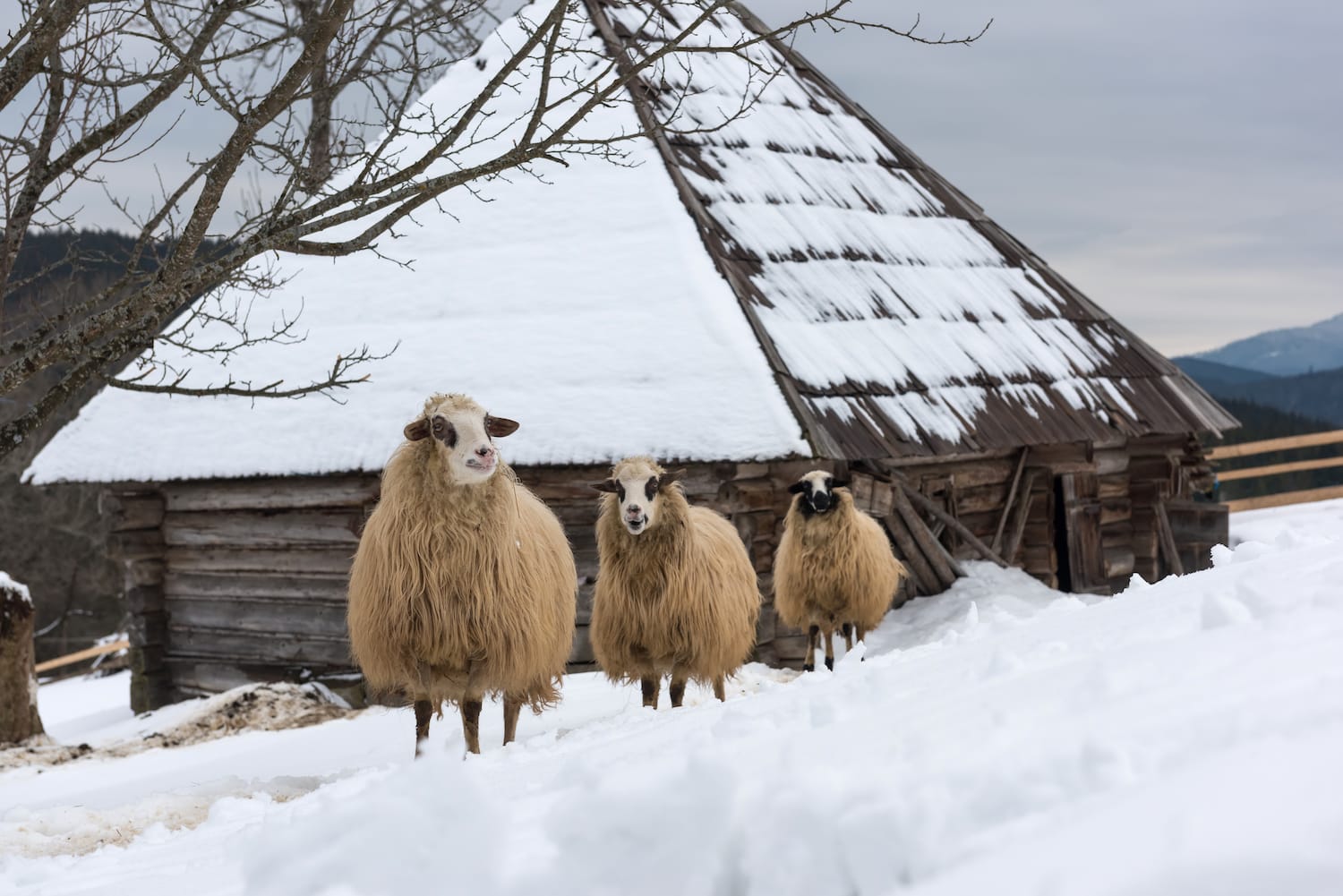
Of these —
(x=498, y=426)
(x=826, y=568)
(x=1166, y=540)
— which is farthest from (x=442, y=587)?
(x=1166, y=540)

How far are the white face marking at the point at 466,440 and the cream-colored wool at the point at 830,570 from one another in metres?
3.45

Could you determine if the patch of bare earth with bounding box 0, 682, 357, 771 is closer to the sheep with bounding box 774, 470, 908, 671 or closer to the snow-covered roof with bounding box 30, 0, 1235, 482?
the snow-covered roof with bounding box 30, 0, 1235, 482

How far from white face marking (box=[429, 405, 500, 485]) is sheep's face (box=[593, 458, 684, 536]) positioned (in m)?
1.05

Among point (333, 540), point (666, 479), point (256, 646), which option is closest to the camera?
point (666, 479)

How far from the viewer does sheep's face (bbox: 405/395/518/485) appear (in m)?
5.24

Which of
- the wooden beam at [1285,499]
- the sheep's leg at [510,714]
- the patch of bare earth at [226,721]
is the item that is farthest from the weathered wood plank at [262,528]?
the wooden beam at [1285,499]

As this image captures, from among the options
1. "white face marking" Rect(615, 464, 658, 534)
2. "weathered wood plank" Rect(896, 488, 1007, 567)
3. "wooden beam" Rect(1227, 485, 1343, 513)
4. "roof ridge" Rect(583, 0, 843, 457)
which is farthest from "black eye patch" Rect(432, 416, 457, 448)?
"wooden beam" Rect(1227, 485, 1343, 513)

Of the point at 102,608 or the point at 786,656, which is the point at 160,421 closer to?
the point at 786,656

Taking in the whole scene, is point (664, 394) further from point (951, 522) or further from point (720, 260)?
point (951, 522)

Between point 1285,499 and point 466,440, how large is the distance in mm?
17901

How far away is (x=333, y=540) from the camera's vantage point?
33.5 ft

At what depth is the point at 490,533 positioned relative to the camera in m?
5.56

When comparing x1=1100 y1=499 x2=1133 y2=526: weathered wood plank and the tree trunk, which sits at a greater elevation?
x1=1100 y1=499 x2=1133 y2=526: weathered wood plank

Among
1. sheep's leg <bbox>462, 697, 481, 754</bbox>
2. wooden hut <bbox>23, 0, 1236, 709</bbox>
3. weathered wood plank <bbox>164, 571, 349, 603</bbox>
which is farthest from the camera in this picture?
weathered wood plank <bbox>164, 571, 349, 603</bbox>
